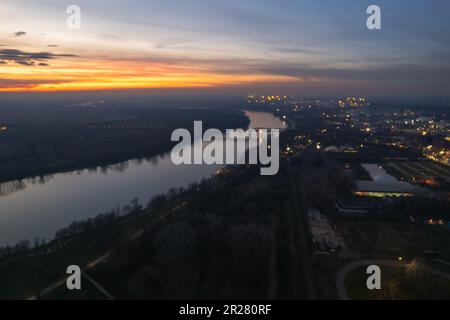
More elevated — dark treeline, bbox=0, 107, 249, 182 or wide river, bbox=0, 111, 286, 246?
dark treeline, bbox=0, 107, 249, 182

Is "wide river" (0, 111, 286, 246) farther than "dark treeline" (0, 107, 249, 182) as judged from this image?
No

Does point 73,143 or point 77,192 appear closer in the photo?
point 77,192

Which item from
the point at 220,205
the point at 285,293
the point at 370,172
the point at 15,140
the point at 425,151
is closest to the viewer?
the point at 285,293

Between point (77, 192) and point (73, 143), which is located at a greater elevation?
point (73, 143)

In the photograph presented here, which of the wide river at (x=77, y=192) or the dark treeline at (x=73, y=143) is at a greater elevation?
the dark treeline at (x=73, y=143)

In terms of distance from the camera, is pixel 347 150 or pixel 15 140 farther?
pixel 15 140

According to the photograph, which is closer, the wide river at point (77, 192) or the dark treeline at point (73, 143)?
the wide river at point (77, 192)
